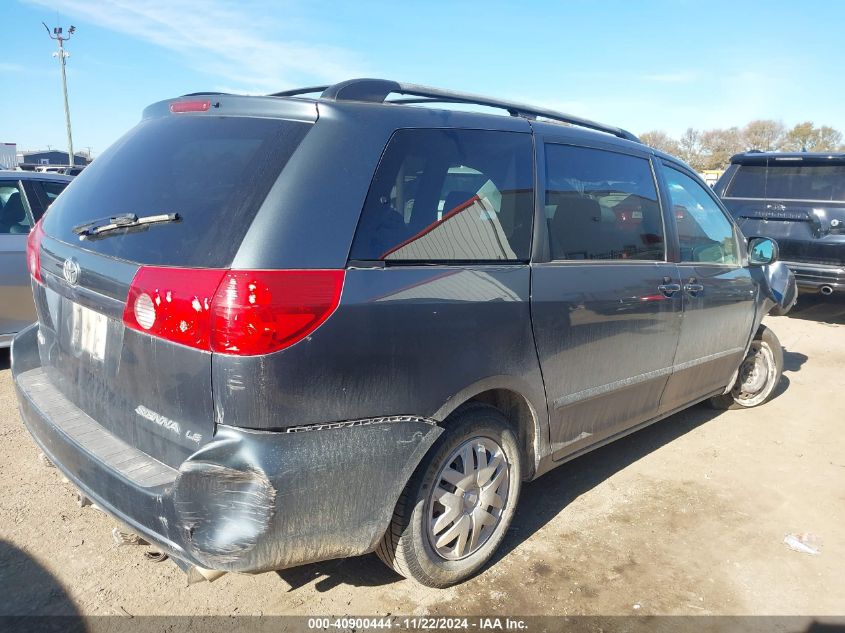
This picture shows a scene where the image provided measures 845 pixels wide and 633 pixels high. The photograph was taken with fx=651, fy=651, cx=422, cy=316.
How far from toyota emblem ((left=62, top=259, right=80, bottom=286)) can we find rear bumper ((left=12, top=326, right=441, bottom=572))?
525mm

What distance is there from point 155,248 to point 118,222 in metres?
0.25

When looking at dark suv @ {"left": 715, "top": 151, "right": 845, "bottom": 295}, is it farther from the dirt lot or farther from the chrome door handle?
the chrome door handle

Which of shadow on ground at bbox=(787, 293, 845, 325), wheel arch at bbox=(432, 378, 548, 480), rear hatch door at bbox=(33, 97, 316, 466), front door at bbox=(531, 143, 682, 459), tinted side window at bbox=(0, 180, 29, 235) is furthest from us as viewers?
shadow on ground at bbox=(787, 293, 845, 325)

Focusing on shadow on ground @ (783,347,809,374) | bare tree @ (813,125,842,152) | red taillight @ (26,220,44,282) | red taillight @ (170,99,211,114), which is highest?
bare tree @ (813,125,842,152)

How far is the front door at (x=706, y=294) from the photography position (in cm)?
380

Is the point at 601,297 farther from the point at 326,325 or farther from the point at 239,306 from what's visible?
the point at 239,306

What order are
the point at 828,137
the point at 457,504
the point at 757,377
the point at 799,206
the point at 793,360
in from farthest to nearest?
the point at 828,137 → the point at 799,206 → the point at 793,360 → the point at 757,377 → the point at 457,504

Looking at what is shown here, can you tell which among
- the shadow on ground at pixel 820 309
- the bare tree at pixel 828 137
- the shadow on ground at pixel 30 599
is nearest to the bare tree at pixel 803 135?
the bare tree at pixel 828 137

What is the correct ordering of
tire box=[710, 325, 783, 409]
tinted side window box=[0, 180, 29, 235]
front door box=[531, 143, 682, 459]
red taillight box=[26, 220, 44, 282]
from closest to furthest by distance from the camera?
red taillight box=[26, 220, 44, 282] < front door box=[531, 143, 682, 459] < tire box=[710, 325, 783, 409] < tinted side window box=[0, 180, 29, 235]

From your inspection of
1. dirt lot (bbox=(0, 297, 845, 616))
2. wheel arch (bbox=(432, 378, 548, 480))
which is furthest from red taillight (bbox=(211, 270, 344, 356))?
Answer: dirt lot (bbox=(0, 297, 845, 616))

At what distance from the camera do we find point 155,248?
6.97 ft

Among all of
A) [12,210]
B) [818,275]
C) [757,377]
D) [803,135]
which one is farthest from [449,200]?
[803,135]

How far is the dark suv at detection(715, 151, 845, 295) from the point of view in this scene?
7.61 m

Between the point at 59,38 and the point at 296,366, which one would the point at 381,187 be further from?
the point at 59,38
